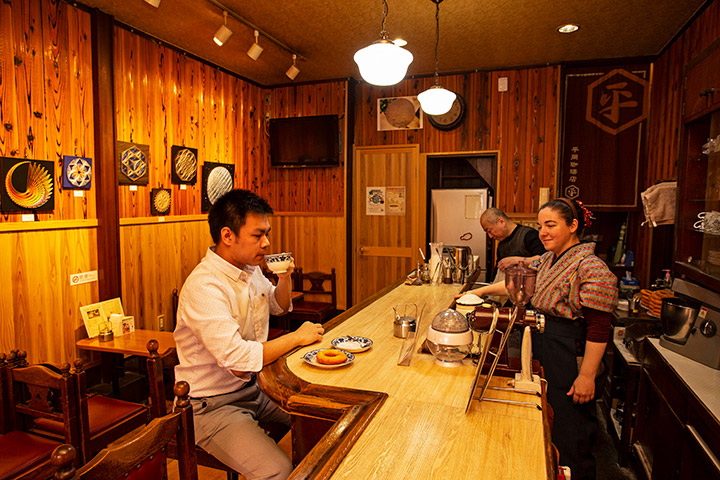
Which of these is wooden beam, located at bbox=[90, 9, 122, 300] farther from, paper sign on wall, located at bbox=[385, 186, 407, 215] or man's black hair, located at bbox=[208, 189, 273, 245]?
paper sign on wall, located at bbox=[385, 186, 407, 215]

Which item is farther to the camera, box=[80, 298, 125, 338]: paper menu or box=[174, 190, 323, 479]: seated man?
box=[80, 298, 125, 338]: paper menu

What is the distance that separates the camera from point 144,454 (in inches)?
42.8

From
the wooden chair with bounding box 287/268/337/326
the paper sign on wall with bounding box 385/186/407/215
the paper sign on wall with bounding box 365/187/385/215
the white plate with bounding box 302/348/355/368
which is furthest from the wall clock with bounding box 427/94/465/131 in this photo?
the white plate with bounding box 302/348/355/368

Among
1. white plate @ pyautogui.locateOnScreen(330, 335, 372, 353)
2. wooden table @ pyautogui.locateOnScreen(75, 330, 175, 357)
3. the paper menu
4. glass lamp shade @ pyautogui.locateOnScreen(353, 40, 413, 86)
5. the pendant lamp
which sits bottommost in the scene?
wooden table @ pyautogui.locateOnScreen(75, 330, 175, 357)

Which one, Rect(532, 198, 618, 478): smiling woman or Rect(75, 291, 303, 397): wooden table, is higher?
Rect(532, 198, 618, 478): smiling woman

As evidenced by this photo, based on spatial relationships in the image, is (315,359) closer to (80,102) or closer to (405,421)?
(405,421)

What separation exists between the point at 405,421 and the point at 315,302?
400cm

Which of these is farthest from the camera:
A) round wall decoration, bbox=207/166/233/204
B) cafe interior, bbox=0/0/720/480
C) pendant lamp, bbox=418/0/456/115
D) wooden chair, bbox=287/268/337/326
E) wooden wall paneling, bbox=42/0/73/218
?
round wall decoration, bbox=207/166/233/204

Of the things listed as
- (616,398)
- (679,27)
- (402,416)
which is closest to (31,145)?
(402,416)

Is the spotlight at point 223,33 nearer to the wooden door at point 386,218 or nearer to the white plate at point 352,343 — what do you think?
the wooden door at point 386,218

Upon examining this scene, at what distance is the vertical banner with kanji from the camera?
480 centimetres

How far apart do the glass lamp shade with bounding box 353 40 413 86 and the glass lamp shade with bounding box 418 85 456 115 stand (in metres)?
0.97

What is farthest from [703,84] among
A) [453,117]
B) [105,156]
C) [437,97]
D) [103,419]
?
[105,156]

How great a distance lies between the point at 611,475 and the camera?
8.44 ft
